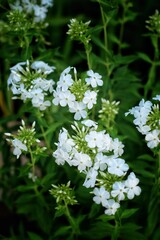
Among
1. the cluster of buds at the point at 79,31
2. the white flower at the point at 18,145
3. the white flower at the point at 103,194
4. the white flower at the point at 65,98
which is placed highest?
the cluster of buds at the point at 79,31

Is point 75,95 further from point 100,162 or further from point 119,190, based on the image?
point 119,190

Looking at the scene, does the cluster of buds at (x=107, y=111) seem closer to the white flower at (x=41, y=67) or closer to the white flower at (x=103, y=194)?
the white flower at (x=41, y=67)

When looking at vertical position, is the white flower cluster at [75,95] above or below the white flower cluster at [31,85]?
below

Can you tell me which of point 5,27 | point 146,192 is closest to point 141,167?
point 146,192

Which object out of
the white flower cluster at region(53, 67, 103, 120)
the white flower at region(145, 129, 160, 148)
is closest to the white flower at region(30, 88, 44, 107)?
the white flower cluster at region(53, 67, 103, 120)

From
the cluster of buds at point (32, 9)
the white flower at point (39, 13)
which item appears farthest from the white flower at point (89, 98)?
the white flower at point (39, 13)

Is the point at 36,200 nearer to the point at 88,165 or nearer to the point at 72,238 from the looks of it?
the point at 72,238

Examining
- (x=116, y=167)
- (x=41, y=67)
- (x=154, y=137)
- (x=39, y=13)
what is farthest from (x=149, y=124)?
(x=39, y=13)
